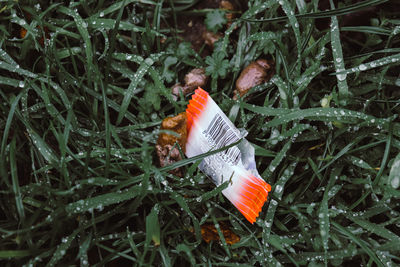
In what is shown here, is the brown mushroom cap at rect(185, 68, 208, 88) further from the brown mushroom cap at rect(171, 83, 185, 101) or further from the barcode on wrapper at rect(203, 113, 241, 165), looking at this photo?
the barcode on wrapper at rect(203, 113, 241, 165)

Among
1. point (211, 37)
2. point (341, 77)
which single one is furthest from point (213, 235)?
point (211, 37)

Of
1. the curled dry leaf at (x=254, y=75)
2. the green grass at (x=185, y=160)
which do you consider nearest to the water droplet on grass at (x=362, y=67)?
the green grass at (x=185, y=160)

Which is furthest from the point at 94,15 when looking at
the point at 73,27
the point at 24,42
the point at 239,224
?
the point at 239,224

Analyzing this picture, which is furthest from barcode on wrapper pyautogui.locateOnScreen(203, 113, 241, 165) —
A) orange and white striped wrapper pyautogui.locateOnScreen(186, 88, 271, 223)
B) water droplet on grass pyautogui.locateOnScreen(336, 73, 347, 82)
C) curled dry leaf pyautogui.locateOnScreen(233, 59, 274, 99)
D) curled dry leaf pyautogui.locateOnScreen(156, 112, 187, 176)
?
water droplet on grass pyautogui.locateOnScreen(336, 73, 347, 82)

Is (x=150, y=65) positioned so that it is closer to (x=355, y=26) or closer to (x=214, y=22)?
(x=214, y=22)

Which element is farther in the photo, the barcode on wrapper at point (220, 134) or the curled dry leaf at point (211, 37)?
the curled dry leaf at point (211, 37)

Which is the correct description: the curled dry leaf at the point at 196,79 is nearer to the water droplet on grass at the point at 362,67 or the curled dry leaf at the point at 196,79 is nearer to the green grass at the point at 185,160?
the green grass at the point at 185,160

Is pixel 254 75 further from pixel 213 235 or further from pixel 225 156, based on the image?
pixel 213 235
